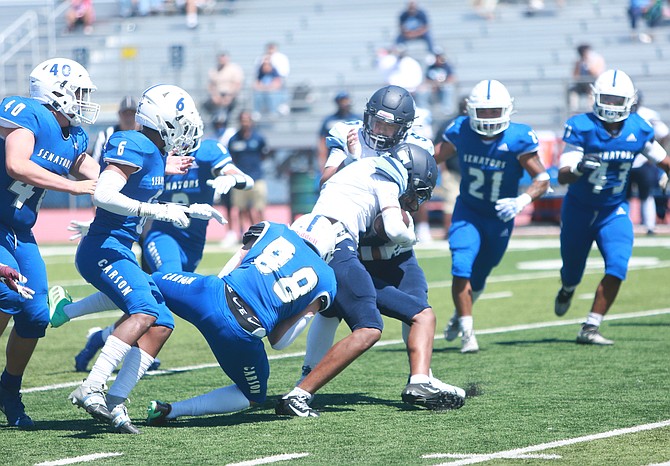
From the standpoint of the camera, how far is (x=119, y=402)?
508 cm

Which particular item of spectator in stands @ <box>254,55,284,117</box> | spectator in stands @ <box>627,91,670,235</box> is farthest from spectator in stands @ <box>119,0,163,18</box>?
spectator in stands @ <box>627,91,670,235</box>

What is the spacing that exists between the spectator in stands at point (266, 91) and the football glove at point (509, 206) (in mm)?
12997

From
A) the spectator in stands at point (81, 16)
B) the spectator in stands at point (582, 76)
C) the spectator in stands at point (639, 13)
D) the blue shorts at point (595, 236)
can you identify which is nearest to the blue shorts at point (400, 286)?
the blue shorts at point (595, 236)

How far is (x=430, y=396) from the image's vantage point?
5.54m

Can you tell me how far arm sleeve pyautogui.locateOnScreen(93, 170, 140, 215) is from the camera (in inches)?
200

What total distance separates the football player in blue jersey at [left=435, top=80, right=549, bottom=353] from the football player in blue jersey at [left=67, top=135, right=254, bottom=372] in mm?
1583

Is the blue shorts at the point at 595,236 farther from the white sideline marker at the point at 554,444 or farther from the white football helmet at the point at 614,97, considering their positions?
the white sideline marker at the point at 554,444

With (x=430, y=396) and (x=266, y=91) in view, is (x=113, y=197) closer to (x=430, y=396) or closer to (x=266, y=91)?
(x=430, y=396)

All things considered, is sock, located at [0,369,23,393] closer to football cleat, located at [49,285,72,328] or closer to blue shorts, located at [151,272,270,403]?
football cleat, located at [49,285,72,328]

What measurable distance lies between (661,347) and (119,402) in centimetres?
402

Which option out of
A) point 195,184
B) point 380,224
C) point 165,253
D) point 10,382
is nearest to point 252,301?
point 380,224

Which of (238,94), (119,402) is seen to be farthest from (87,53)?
(119,402)

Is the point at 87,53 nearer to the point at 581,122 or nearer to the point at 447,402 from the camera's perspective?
the point at 581,122

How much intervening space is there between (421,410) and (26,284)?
1994mm
